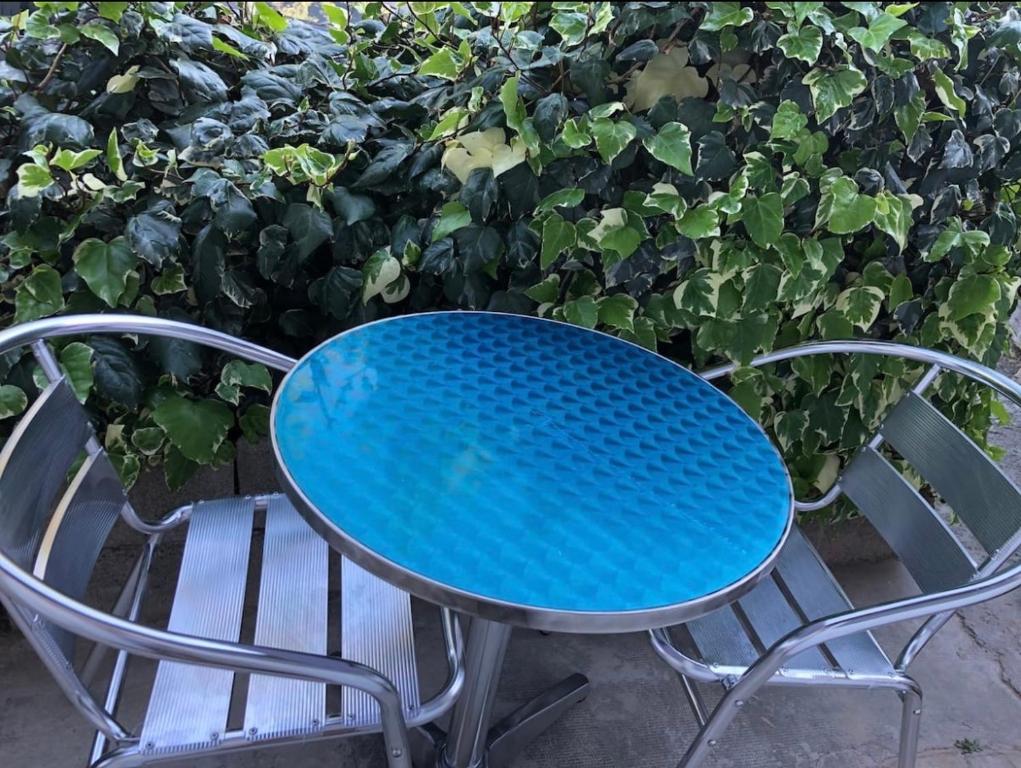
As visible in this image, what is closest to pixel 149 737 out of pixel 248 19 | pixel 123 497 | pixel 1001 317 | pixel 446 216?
pixel 123 497

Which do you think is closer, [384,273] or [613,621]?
[613,621]

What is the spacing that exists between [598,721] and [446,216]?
112cm

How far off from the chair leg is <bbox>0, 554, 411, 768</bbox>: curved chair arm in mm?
848

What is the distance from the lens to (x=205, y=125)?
Result: 1.60 m

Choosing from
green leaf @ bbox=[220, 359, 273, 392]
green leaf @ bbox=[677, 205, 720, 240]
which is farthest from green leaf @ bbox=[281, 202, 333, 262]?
green leaf @ bbox=[677, 205, 720, 240]

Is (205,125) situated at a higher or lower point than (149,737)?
higher

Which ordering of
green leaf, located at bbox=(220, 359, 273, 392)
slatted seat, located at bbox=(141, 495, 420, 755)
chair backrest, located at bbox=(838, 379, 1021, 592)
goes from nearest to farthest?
slatted seat, located at bbox=(141, 495, 420, 755)
chair backrest, located at bbox=(838, 379, 1021, 592)
green leaf, located at bbox=(220, 359, 273, 392)

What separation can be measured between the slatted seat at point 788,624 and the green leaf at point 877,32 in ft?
3.06

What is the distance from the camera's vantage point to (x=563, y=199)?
1.56m

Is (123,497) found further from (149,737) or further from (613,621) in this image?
(613,621)

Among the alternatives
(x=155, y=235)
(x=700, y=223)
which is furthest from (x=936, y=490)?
(x=155, y=235)

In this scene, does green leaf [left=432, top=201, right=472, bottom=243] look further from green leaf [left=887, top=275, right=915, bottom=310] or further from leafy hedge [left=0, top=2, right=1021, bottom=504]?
green leaf [left=887, top=275, right=915, bottom=310]

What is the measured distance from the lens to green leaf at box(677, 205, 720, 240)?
61.3 inches

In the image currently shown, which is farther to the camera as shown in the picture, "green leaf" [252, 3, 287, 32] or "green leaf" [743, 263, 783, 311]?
A: "green leaf" [252, 3, 287, 32]
